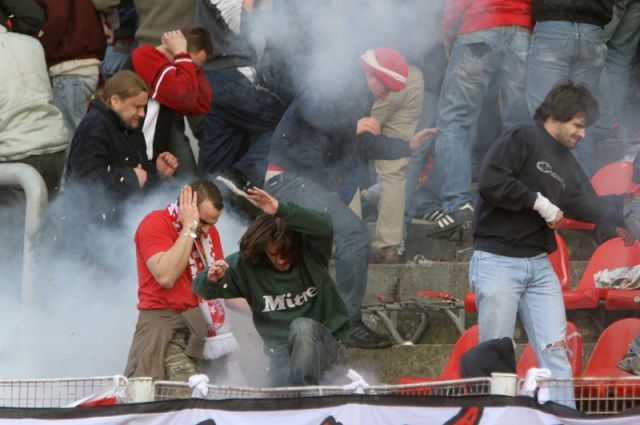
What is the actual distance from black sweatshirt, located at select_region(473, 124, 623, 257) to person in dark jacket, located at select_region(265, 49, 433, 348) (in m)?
1.16

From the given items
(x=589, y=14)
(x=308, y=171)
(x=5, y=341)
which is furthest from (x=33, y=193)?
(x=589, y=14)

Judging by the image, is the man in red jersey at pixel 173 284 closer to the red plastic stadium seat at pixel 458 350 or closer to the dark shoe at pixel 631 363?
the red plastic stadium seat at pixel 458 350

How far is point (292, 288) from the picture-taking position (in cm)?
820

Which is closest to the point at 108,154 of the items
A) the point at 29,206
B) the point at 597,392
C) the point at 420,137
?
the point at 29,206

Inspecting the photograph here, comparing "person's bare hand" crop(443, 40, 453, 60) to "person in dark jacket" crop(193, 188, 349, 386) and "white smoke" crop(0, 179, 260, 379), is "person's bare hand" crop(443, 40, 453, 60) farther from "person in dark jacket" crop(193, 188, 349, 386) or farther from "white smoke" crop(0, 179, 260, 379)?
"person in dark jacket" crop(193, 188, 349, 386)

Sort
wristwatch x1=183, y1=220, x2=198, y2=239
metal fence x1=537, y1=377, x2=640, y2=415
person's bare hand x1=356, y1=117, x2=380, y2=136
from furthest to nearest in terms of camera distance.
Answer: person's bare hand x1=356, y1=117, x2=380, y2=136 → wristwatch x1=183, y1=220, x2=198, y2=239 → metal fence x1=537, y1=377, x2=640, y2=415

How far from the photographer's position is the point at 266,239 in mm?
8141

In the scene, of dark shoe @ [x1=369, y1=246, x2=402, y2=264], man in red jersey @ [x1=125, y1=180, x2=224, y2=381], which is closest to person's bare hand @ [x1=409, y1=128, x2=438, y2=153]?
dark shoe @ [x1=369, y1=246, x2=402, y2=264]

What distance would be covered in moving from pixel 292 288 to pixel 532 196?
1243 mm

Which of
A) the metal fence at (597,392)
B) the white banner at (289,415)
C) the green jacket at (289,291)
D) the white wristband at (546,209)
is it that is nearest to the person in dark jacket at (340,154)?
the green jacket at (289,291)

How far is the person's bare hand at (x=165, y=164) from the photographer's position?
977cm

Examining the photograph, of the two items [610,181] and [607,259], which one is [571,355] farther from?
[610,181]

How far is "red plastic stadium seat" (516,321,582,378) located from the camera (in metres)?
8.38

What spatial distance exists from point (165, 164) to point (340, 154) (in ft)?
3.38
